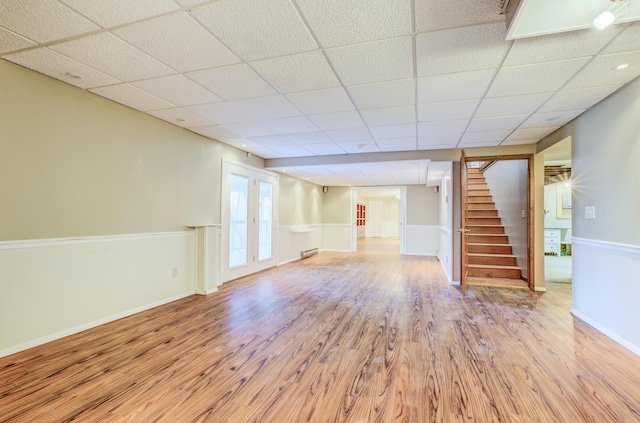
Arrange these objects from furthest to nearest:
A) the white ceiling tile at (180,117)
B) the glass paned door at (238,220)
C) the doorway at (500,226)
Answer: the glass paned door at (238,220) → the doorway at (500,226) → the white ceiling tile at (180,117)

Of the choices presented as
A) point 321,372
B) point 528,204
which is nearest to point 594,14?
point 321,372

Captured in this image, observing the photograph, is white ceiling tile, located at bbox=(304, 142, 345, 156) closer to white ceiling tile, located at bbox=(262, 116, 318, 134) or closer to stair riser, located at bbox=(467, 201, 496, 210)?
white ceiling tile, located at bbox=(262, 116, 318, 134)

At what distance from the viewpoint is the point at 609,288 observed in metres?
2.73

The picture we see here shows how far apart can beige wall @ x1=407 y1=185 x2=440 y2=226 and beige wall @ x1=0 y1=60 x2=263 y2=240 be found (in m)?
6.31

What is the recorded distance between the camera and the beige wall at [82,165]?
2297mm

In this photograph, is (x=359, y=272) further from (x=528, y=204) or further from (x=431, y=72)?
(x=431, y=72)

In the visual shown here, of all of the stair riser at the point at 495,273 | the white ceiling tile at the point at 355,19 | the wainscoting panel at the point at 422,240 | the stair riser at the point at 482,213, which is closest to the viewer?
the white ceiling tile at the point at 355,19

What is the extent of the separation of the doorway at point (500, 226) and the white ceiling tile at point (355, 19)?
10.4ft

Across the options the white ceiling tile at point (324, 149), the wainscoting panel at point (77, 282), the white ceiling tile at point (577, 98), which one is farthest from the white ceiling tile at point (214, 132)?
the white ceiling tile at point (577, 98)

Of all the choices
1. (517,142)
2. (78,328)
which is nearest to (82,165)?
(78,328)

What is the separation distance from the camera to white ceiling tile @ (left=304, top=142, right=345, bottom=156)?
4705mm

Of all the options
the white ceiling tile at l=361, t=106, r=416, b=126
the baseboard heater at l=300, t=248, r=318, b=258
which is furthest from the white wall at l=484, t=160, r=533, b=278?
the baseboard heater at l=300, t=248, r=318, b=258

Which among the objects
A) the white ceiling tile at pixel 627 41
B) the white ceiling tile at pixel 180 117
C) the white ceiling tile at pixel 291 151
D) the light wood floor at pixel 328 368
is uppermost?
the white ceiling tile at pixel 627 41

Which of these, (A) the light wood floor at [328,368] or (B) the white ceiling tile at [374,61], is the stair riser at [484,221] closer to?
(A) the light wood floor at [328,368]
